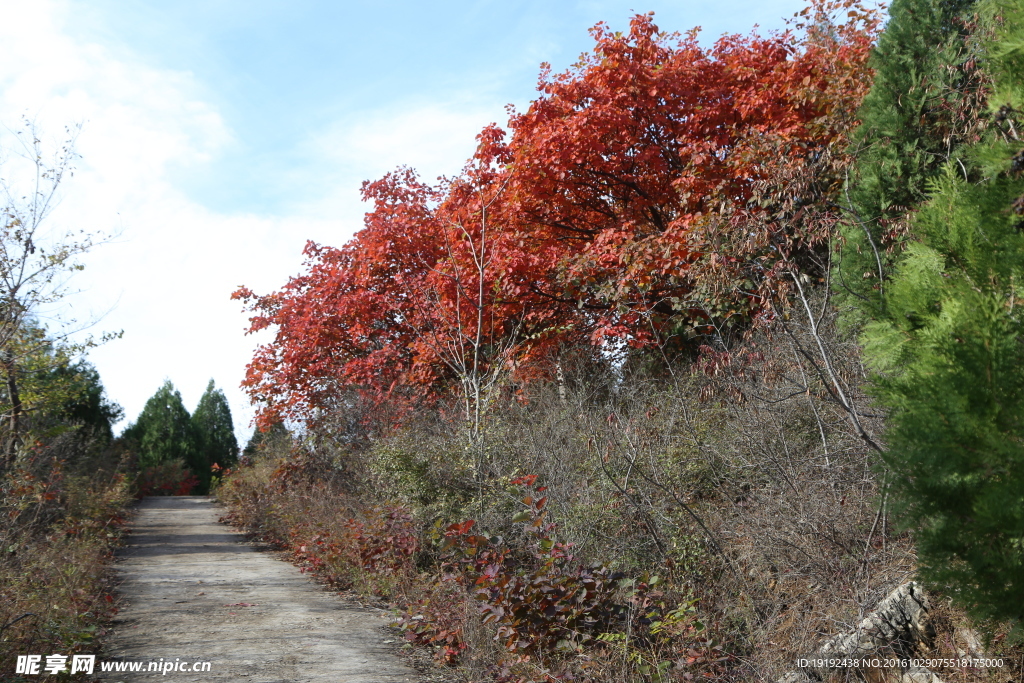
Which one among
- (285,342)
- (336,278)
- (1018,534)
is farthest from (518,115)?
(1018,534)

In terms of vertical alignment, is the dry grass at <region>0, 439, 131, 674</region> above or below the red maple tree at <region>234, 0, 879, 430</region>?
below

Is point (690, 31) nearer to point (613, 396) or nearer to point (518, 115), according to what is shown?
point (518, 115)

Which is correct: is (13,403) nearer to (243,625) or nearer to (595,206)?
(243,625)

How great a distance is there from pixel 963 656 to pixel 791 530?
1.29 metres

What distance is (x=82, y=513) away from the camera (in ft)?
39.3

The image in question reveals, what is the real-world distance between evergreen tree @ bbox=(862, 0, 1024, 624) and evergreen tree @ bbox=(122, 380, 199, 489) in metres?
32.3

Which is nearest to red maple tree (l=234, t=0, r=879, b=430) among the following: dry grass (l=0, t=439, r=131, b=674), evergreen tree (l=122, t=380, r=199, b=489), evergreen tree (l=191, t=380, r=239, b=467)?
dry grass (l=0, t=439, r=131, b=674)

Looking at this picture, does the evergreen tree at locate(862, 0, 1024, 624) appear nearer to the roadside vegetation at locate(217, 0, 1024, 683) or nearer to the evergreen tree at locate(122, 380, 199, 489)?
the roadside vegetation at locate(217, 0, 1024, 683)

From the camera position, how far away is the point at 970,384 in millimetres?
2521

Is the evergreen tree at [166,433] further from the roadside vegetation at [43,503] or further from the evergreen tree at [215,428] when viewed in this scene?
the roadside vegetation at [43,503]

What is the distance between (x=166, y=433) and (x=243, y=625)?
28.9 metres

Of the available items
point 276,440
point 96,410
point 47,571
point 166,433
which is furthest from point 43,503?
point 166,433

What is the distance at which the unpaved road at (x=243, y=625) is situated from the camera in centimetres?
515

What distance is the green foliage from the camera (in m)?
6.59
